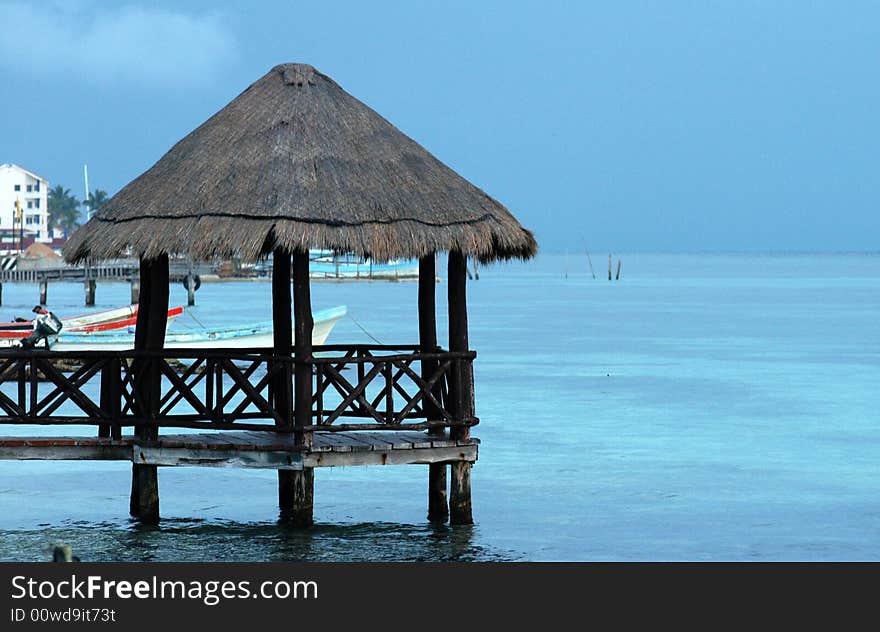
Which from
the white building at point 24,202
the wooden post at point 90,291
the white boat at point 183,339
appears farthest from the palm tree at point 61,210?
the white boat at point 183,339

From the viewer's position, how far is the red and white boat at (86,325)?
34.5m

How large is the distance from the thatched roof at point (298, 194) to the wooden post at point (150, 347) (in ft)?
2.27

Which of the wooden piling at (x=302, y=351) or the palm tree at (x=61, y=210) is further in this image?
the palm tree at (x=61, y=210)

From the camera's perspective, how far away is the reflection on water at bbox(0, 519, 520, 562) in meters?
15.8

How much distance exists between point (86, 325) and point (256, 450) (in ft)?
87.3

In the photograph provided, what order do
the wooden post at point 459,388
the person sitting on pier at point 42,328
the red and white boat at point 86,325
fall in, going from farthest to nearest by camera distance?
1. the red and white boat at point 86,325
2. the person sitting on pier at point 42,328
3. the wooden post at point 459,388

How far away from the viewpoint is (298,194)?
15.6 meters

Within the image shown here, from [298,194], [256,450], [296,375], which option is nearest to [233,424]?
[256,450]

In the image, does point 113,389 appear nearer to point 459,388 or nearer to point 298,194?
point 298,194

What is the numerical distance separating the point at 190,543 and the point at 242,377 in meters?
1.97

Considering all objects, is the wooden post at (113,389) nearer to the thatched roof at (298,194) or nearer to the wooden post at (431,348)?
the thatched roof at (298,194)

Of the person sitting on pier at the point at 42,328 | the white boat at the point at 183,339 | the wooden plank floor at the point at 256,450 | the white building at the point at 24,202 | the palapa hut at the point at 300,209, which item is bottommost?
the wooden plank floor at the point at 256,450

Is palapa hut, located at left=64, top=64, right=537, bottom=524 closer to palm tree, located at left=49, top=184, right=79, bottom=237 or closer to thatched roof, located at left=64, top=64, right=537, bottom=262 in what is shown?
thatched roof, located at left=64, top=64, right=537, bottom=262

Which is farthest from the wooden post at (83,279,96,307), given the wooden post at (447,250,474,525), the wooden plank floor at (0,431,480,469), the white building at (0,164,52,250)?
the white building at (0,164,52,250)
